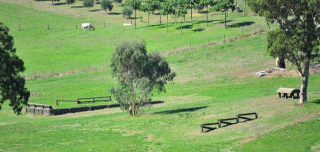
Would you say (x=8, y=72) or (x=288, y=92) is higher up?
(x=8, y=72)

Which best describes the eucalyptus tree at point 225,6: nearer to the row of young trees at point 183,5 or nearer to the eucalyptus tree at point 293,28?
the row of young trees at point 183,5

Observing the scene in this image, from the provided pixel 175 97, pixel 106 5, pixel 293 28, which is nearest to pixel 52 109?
pixel 175 97

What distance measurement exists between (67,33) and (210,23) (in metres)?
42.1

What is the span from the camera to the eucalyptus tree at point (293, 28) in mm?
54594

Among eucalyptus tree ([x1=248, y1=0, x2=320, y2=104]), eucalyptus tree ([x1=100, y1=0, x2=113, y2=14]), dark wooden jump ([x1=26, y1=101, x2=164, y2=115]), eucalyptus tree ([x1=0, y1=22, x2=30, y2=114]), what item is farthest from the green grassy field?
eucalyptus tree ([x1=100, y1=0, x2=113, y2=14])

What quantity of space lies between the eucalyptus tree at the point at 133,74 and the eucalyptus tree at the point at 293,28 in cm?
1912

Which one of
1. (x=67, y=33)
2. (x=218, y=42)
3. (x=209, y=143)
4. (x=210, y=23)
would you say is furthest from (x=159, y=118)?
(x=67, y=33)

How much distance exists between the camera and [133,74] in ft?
236

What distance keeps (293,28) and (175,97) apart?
109 ft

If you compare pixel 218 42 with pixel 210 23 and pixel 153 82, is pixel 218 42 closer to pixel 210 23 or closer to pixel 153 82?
pixel 210 23

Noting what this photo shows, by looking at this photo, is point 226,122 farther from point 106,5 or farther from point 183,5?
point 106,5

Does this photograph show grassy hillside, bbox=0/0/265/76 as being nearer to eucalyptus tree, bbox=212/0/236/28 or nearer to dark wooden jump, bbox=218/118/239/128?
eucalyptus tree, bbox=212/0/236/28

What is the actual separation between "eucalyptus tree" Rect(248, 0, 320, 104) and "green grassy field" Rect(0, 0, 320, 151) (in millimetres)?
5850

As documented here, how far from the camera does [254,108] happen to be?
6178 cm
